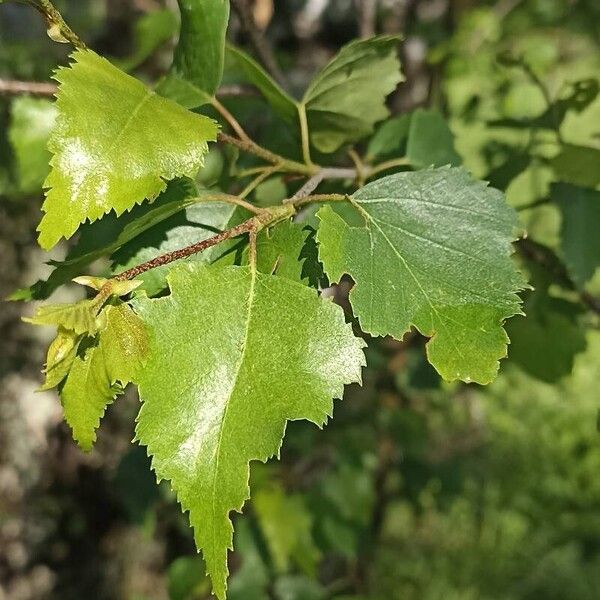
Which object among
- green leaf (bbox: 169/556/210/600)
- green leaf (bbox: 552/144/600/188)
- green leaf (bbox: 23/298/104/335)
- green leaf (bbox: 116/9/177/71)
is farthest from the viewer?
green leaf (bbox: 169/556/210/600)

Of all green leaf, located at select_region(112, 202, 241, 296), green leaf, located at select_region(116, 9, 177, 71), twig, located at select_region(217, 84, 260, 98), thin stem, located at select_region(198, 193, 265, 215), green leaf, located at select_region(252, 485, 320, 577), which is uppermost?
thin stem, located at select_region(198, 193, 265, 215)

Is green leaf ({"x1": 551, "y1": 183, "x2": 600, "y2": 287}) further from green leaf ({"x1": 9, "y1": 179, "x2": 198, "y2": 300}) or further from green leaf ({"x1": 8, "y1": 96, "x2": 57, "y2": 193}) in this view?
green leaf ({"x1": 8, "y1": 96, "x2": 57, "y2": 193})

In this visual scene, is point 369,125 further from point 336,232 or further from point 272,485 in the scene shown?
point 272,485

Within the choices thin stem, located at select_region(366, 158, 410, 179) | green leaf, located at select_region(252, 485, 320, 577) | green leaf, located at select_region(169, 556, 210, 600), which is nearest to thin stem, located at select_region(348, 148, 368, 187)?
thin stem, located at select_region(366, 158, 410, 179)

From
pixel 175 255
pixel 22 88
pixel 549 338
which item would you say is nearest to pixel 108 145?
pixel 175 255

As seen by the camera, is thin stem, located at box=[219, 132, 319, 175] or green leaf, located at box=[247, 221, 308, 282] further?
thin stem, located at box=[219, 132, 319, 175]

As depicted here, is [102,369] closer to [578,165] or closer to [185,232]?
[185,232]

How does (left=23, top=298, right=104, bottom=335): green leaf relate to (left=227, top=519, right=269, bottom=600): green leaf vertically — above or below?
above

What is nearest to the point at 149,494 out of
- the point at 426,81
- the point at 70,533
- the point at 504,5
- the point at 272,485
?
the point at 272,485
